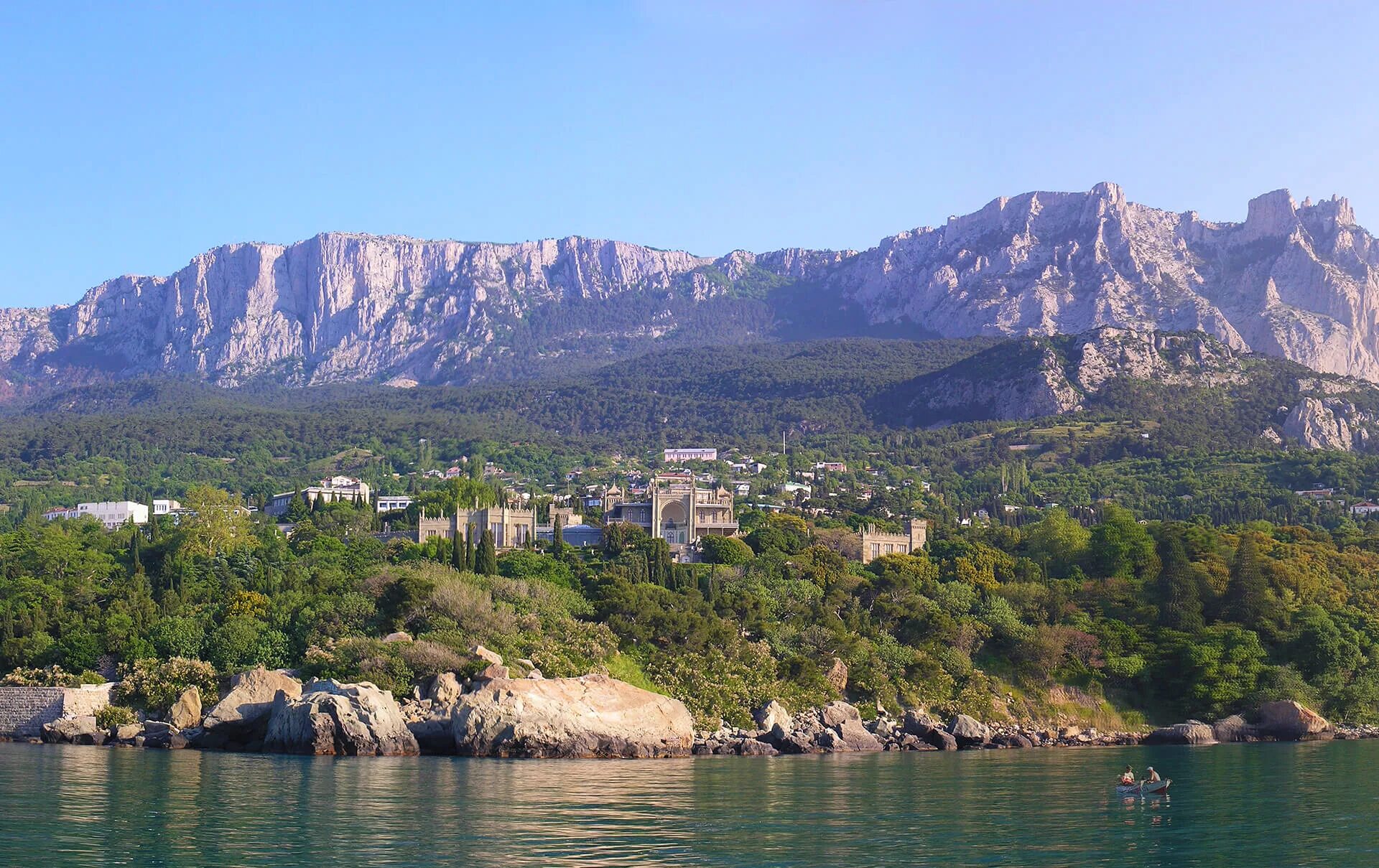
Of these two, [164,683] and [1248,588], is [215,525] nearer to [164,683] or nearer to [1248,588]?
[164,683]

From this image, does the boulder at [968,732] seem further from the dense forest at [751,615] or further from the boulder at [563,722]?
the boulder at [563,722]

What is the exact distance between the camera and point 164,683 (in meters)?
55.6

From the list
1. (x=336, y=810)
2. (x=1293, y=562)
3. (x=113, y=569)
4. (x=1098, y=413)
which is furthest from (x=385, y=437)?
(x=336, y=810)

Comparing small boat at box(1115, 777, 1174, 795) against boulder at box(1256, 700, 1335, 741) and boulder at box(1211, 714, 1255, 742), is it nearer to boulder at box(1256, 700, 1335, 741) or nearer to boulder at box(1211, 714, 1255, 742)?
boulder at box(1211, 714, 1255, 742)

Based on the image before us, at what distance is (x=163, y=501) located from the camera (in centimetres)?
12812

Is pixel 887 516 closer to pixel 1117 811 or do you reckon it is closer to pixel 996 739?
pixel 996 739

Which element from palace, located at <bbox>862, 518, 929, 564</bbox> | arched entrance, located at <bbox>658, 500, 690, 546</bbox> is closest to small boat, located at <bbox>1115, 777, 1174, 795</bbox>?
palace, located at <bbox>862, 518, 929, 564</bbox>

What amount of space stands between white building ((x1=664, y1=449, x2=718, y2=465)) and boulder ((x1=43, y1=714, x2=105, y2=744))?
116 metres

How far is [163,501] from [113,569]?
56.5m

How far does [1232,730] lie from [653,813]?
36658 millimetres

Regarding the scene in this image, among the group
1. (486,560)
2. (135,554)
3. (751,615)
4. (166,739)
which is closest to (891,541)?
(751,615)

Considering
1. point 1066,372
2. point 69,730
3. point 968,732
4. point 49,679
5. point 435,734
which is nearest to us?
point 435,734

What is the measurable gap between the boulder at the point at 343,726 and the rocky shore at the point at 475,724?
1.6 inches

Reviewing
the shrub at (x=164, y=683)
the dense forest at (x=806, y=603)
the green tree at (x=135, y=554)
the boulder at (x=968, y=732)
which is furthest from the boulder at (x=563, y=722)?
the green tree at (x=135, y=554)
